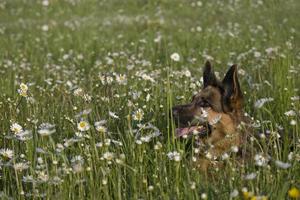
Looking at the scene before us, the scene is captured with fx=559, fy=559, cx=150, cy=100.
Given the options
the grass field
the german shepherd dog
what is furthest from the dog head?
the grass field

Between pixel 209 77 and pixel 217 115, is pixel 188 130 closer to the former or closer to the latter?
pixel 217 115

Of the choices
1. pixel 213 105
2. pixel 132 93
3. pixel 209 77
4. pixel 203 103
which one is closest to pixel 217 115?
pixel 213 105

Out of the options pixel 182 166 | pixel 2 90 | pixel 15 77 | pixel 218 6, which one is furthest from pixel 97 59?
pixel 218 6

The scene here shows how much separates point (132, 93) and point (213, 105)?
2.80 ft

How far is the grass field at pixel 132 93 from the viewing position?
12.7ft

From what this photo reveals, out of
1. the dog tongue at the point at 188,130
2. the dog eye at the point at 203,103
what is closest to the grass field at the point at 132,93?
the dog tongue at the point at 188,130

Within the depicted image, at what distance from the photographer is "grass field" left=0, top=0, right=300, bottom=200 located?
3875 millimetres

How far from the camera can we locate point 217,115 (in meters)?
5.05

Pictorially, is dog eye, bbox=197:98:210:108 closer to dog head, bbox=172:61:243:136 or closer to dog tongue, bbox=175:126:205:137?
dog head, bbox=172:61:243:136

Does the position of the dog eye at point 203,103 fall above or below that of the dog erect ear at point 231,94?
below

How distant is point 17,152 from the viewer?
15.7 ft

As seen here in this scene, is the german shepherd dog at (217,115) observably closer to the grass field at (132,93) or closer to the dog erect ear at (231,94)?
the dog erect ear at (231,94)

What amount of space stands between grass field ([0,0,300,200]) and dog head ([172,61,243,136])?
17cm

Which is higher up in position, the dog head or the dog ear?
the dog ear
